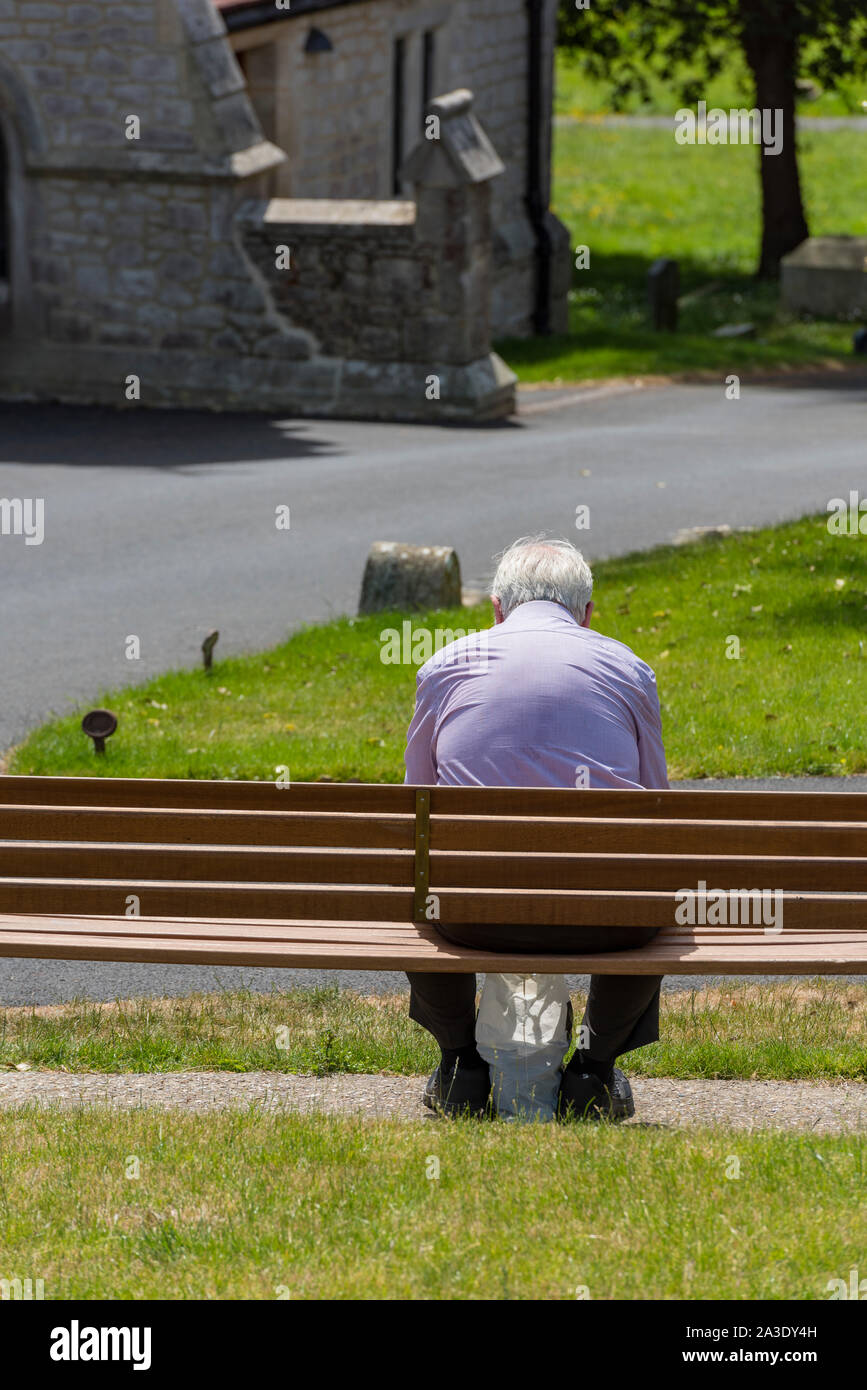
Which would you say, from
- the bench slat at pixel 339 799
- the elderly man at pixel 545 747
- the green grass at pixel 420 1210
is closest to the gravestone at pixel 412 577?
the bench slat at pixel 339 799

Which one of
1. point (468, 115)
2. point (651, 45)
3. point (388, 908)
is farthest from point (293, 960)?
point (651, 45)

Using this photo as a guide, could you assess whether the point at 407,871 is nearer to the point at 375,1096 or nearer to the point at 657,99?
the point at 375,1096

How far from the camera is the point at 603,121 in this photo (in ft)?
168

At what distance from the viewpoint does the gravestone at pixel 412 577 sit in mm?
11227

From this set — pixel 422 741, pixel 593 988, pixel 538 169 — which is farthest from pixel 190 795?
pixel 538 169

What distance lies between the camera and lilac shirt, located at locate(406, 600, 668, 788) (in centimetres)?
469

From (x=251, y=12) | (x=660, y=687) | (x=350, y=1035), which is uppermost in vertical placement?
(x=251, y=12)

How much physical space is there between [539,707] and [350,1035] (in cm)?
142

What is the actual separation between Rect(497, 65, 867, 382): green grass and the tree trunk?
0.85 meters

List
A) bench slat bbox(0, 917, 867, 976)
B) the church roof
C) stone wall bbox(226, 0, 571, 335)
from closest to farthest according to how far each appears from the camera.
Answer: bench slat bbox(0, 917, 867, 976)
the church roof
stone wall bbox(226, 0, 571, 335)

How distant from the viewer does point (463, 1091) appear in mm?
4836

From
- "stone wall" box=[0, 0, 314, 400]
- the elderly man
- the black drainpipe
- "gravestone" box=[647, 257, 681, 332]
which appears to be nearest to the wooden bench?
the elderly man

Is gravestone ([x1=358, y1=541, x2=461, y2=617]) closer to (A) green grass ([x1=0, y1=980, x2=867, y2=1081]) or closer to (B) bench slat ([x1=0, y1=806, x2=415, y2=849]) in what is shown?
(A) green grass ([x1=0, y1=980, x2=867, y2=1081])
